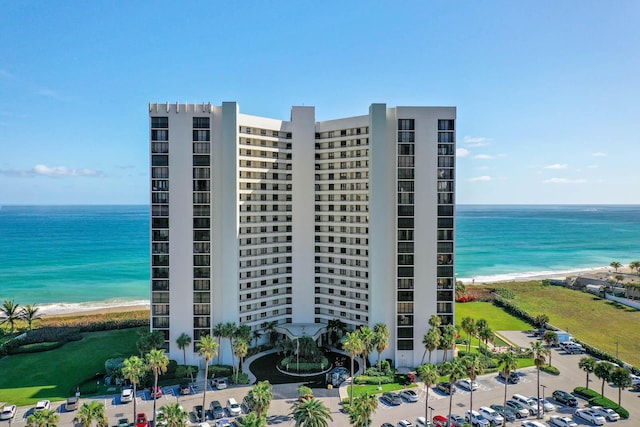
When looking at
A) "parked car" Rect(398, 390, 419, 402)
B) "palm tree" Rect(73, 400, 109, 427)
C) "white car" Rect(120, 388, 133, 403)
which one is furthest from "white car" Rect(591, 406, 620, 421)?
"white car" Rect(120, 388, 133, 403)

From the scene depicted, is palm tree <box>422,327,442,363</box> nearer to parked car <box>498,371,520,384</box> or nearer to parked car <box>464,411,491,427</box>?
parked car <box>498,371,520,384</box>

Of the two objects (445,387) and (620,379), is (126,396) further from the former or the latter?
(620,379)

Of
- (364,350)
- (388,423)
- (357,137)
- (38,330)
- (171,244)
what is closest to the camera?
(388,423)

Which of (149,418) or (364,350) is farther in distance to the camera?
(364,350)

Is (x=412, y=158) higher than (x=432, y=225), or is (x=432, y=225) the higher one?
(x=412, y=158)

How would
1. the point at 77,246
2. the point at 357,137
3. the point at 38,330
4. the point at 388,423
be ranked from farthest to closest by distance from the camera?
the point at 77,246
the point at 38,330
the point at 357,137
the point at 388,423

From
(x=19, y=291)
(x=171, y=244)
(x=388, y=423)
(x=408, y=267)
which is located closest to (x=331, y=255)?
(x=408, y=267)

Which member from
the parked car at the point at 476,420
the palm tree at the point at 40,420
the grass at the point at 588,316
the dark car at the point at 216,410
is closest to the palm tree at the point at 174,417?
the palm tree at the point at 40,420

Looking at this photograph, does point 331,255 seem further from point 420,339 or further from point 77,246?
point 77,246
